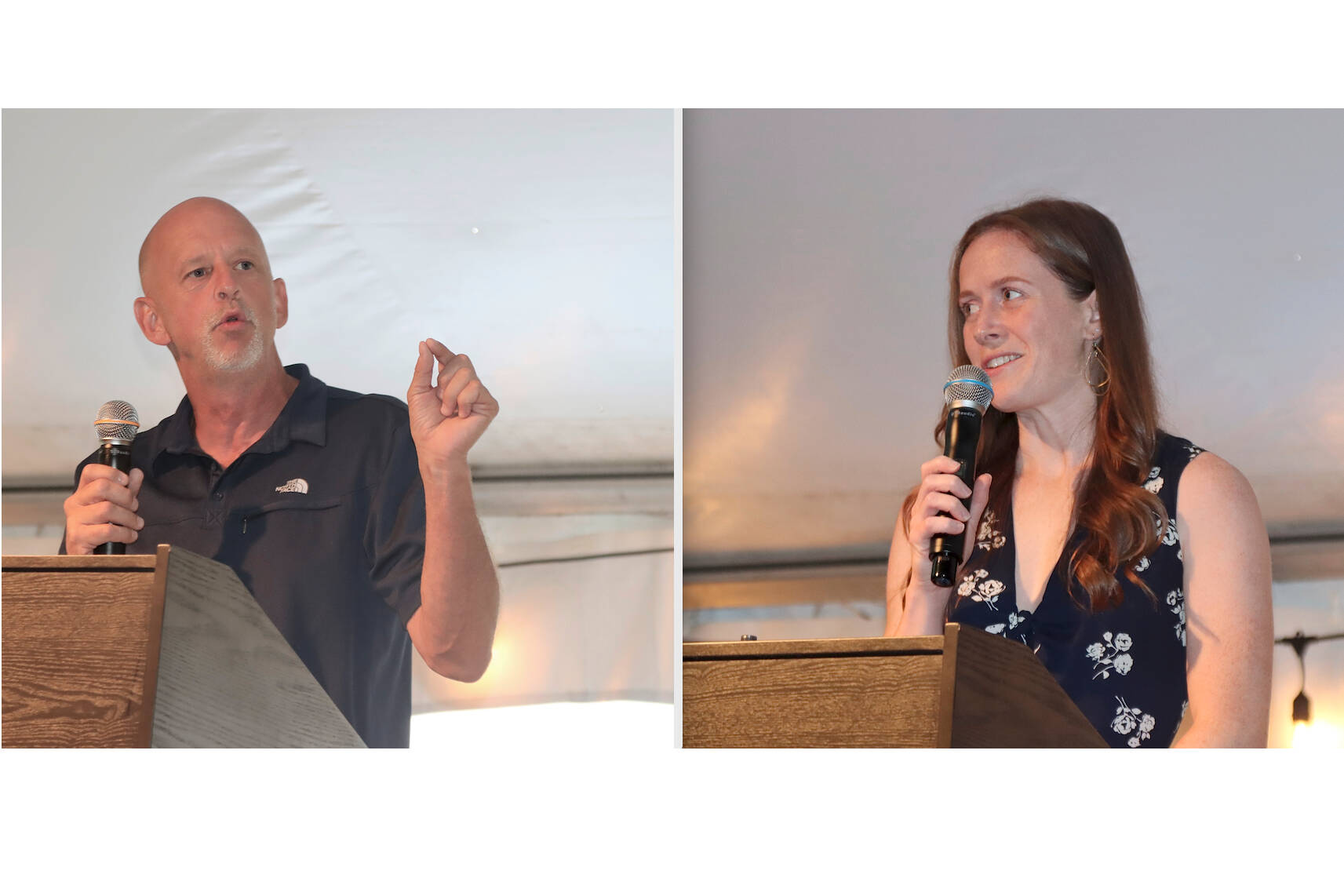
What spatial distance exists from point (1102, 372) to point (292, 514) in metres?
1.91

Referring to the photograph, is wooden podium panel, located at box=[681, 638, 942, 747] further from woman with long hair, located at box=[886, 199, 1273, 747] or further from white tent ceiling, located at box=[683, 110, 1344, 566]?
white tent ceiling, located at box=[683, 110, 1344, 566]

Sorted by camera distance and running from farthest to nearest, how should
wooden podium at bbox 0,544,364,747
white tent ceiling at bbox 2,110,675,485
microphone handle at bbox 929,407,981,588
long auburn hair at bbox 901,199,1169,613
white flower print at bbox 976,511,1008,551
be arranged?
white tent ceiling at bbox 2,110,675,485 → white flower print at bbox 976,511,1008,551 → long auburn hair at bbox 901,199,1169,613 → microphone handle at bbox 929,407,981,588 → wooden podium at bbox 0,544,364,747

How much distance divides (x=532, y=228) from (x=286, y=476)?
832 millimetres

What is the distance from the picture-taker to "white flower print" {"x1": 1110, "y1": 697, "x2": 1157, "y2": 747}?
8.20ft

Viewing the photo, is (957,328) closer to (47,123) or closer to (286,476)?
(286,476)

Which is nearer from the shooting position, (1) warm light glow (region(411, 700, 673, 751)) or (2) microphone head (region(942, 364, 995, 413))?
(2) microphone head (region(942, 364, 995, 413))

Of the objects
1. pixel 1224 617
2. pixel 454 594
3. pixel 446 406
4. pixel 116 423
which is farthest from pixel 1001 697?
pixel 116 423

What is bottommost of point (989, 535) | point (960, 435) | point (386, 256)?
point (989, 535)

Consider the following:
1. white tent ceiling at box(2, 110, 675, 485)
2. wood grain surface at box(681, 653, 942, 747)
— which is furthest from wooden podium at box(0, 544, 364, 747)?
wood grain surface at box(681, 653, 942, 747)

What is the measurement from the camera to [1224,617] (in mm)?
2506

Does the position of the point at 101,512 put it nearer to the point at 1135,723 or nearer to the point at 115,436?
the point at 115,436

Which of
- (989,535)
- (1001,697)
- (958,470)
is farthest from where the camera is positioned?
(989,535)

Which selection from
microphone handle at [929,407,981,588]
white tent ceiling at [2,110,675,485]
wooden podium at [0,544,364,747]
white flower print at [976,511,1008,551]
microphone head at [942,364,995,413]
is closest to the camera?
wooden podium at [0,544,364,747]

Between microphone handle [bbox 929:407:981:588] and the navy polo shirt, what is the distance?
119 centimetres
